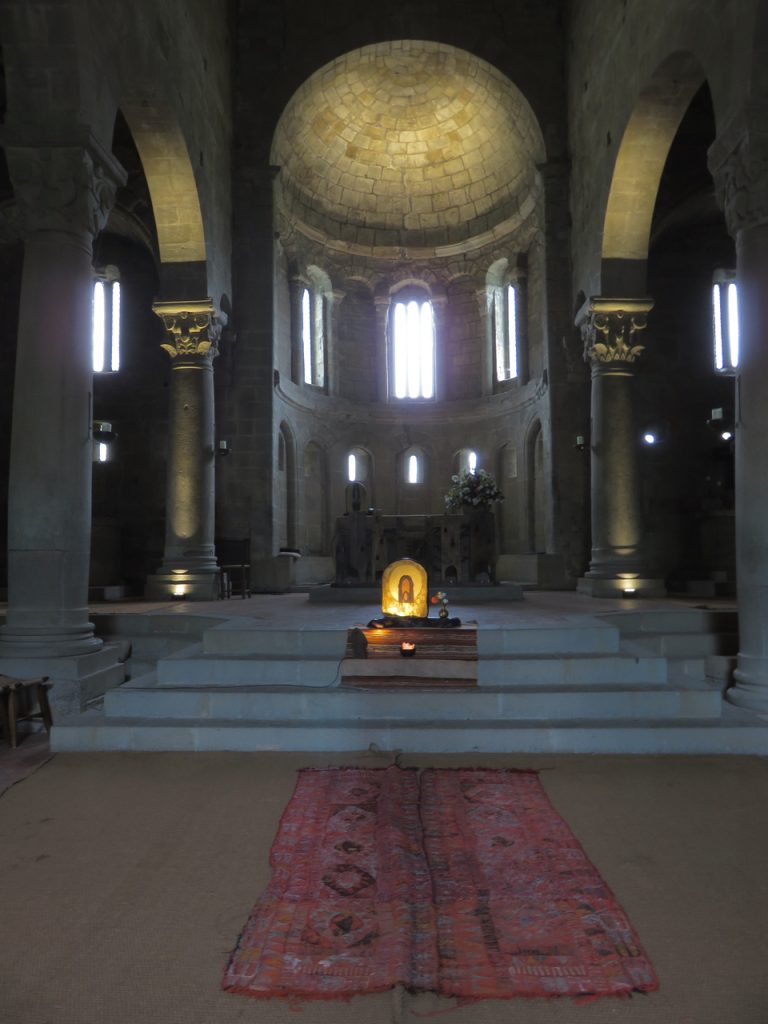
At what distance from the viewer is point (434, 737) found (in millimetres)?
6609

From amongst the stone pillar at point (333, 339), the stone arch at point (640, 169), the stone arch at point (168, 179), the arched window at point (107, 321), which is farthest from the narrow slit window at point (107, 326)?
the stone arch at point (640, 169)

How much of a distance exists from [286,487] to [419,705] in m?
13.5

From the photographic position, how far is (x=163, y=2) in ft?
39.9

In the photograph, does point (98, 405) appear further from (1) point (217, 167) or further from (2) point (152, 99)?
(2) point (152, 99)

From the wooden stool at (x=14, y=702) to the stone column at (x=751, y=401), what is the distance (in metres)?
6.39

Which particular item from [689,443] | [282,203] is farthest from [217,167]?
[689,443]

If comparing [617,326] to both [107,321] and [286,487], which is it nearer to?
[286,487]

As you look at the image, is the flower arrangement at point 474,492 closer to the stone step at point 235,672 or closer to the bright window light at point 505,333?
the bright window light at point 505,333

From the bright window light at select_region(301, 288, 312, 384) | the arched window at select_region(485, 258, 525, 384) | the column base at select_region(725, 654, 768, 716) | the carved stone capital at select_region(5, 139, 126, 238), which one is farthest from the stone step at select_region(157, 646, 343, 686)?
the arched window at select_region(485, 258, 525, 384)

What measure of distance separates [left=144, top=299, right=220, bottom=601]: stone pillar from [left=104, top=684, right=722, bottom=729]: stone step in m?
7.62

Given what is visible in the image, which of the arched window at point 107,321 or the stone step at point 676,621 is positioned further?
the arched window at point 107,321

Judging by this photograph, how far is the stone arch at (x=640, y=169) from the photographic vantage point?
1178 cm

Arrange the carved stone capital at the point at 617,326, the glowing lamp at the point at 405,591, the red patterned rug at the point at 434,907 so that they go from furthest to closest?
the carved stone capital at the point at 617,326, the glowing lamp at the point at 405,591, the red patterned rug at the point at 434,907

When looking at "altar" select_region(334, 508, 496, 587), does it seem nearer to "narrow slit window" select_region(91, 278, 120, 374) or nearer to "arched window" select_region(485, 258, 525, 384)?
"arched window" select_region(485, 258, 525, 384)
